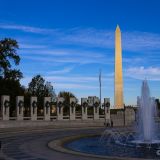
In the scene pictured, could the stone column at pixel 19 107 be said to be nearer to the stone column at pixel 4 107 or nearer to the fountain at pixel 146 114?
the stone column at pixel 4 107

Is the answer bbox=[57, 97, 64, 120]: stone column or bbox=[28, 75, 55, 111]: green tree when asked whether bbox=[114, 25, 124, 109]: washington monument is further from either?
bbox=[28, 75, 55, 111]: green tree

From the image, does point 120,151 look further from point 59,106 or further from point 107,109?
point 107,109

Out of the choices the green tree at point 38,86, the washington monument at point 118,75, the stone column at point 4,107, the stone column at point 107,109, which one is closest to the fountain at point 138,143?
the stone column at point 4,107

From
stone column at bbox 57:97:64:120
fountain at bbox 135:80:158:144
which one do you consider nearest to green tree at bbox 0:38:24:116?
stone column at bbox 57:97:64:120

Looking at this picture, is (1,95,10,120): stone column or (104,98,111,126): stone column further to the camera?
(104,98,111,126): stone column

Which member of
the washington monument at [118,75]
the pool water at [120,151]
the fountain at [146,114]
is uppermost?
the washington monument at [118,75]

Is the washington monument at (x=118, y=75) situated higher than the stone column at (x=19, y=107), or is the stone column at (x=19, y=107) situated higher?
the washington monument at (x=118, y=75)

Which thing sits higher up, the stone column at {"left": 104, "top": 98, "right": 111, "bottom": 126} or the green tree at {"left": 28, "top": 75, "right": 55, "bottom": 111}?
the green tree at {"left": 28, "top": 75, "right": 55, "bottom": 111}

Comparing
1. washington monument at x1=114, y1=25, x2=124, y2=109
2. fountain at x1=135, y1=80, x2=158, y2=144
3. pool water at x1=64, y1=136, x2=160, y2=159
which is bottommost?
pool water at x1=64, y1=136, x2=160, y2=159

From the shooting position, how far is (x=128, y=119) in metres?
66.8

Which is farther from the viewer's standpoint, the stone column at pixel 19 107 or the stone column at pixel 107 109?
the stone column at pixel 107 109

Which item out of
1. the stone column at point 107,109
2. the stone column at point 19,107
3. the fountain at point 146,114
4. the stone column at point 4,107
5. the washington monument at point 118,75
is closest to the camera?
the fountain at point 146,114

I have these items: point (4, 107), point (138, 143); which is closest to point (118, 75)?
point (4, 107)

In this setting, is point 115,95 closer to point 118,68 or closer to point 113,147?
point 118,68
